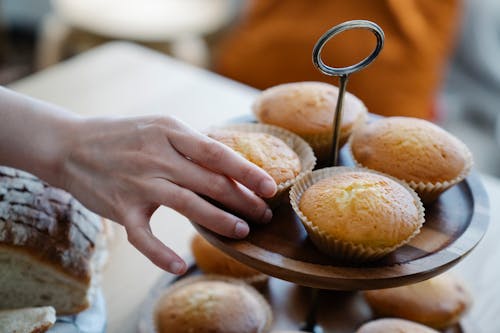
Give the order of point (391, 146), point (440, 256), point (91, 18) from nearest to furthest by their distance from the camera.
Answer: point (440, 256) < point (391, 146) < point (91, 18)

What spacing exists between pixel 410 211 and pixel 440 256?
67 millimetres

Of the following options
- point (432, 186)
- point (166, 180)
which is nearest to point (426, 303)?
point (432, 186)

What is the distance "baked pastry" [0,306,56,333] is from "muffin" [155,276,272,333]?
182 millimetres

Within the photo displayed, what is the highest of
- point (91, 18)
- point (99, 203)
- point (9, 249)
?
point (99, 203)

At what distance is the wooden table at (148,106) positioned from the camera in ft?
3.68

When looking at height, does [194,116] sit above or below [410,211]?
below

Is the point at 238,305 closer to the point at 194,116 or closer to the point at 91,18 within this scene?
the point at 194,116

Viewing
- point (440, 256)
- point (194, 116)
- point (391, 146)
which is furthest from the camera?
point (194, 116)

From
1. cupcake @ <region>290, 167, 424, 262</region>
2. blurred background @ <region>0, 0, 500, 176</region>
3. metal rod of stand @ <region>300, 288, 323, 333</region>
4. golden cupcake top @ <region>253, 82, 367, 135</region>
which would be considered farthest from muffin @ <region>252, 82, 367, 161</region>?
blurred background @ <region>0, 0, 500, 176</region>

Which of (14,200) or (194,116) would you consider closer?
(14,200)

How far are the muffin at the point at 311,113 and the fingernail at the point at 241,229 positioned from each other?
24cm

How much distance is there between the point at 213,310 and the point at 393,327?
0.92 ft

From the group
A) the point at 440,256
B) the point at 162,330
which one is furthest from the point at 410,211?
the point at 162,330

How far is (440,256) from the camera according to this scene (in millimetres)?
726
